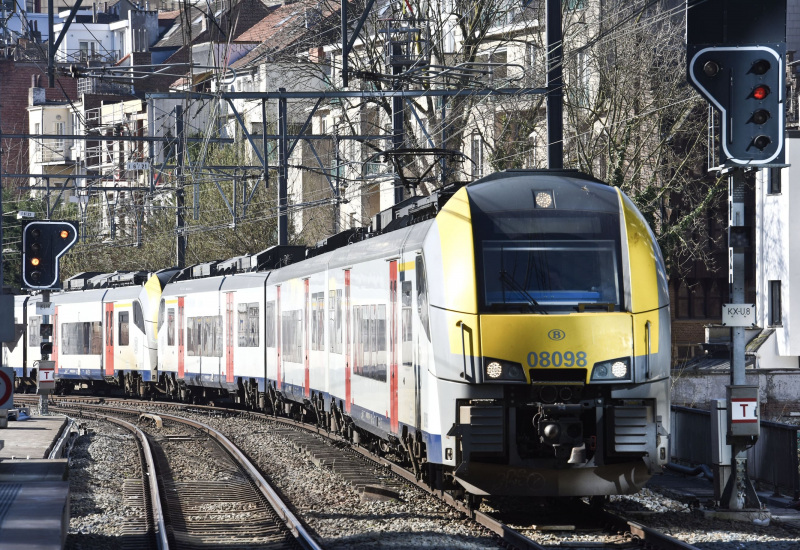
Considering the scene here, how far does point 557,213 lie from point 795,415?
2371 centimetres

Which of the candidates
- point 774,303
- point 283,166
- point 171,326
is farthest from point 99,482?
point 774,303

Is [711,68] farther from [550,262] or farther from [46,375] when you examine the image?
[46,375]

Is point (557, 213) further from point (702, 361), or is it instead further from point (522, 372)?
point (702, 361)

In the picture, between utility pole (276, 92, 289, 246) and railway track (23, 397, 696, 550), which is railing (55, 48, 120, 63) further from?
railway track (23, 397, 696, 550)

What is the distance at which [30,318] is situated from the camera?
45.8m

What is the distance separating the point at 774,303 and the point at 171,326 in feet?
58.0

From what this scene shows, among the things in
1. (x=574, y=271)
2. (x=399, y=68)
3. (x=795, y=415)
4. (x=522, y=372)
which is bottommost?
(x=795, y=415)

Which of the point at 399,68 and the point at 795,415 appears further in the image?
the point at 795,415

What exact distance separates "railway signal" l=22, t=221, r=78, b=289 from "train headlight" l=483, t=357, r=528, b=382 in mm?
14072

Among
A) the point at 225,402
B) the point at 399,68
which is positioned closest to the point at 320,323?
the point at 399,68

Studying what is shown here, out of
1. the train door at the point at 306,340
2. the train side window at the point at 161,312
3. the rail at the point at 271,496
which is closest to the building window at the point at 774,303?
the train side window at the point at 161,312

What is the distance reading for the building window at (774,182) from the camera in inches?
1567


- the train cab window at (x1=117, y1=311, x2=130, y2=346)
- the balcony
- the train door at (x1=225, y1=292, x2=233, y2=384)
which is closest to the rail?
the train door at (x1=225, y1=292, x2=233, y2=384)

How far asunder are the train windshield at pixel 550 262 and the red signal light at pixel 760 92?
2.10 m
